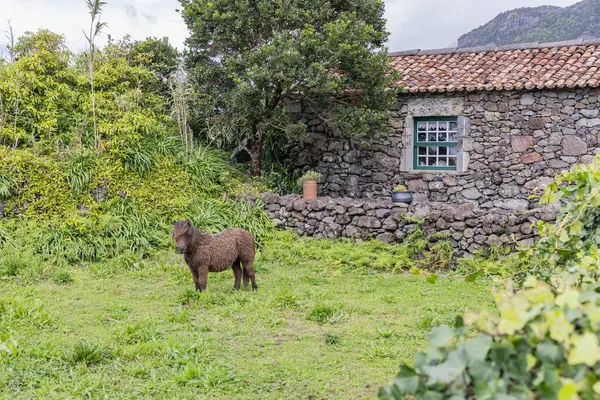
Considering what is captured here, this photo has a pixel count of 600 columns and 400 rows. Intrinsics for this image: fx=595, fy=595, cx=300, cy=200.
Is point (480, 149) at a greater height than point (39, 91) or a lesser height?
lesser

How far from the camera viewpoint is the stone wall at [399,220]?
10273 millimetres

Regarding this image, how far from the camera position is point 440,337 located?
1.72m

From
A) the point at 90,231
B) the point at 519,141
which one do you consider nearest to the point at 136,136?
the point at 90,231

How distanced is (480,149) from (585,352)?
43.0 feet

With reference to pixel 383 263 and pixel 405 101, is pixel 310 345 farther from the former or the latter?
pixel 405 101

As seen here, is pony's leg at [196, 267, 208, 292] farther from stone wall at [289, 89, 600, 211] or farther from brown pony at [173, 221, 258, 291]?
stone wall at [289, 89, 600, 211]

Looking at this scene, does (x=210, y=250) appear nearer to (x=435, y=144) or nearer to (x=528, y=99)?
(x=435, y=144)

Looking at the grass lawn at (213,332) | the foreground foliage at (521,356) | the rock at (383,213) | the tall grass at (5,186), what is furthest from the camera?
the rock at (383,213)

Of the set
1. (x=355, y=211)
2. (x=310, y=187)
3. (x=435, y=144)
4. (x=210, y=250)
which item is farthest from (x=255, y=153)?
(x=210, y=250)

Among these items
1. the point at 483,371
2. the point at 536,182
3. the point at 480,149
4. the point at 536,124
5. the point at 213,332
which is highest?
the point at 536,124

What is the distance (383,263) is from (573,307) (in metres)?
8.48

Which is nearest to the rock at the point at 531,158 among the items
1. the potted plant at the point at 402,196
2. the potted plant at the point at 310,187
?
the potted plant at the point at 402,196

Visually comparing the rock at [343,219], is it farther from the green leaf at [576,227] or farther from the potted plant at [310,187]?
the green leaf at [576,227]

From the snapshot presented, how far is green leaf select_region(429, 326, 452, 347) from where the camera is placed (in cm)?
169
